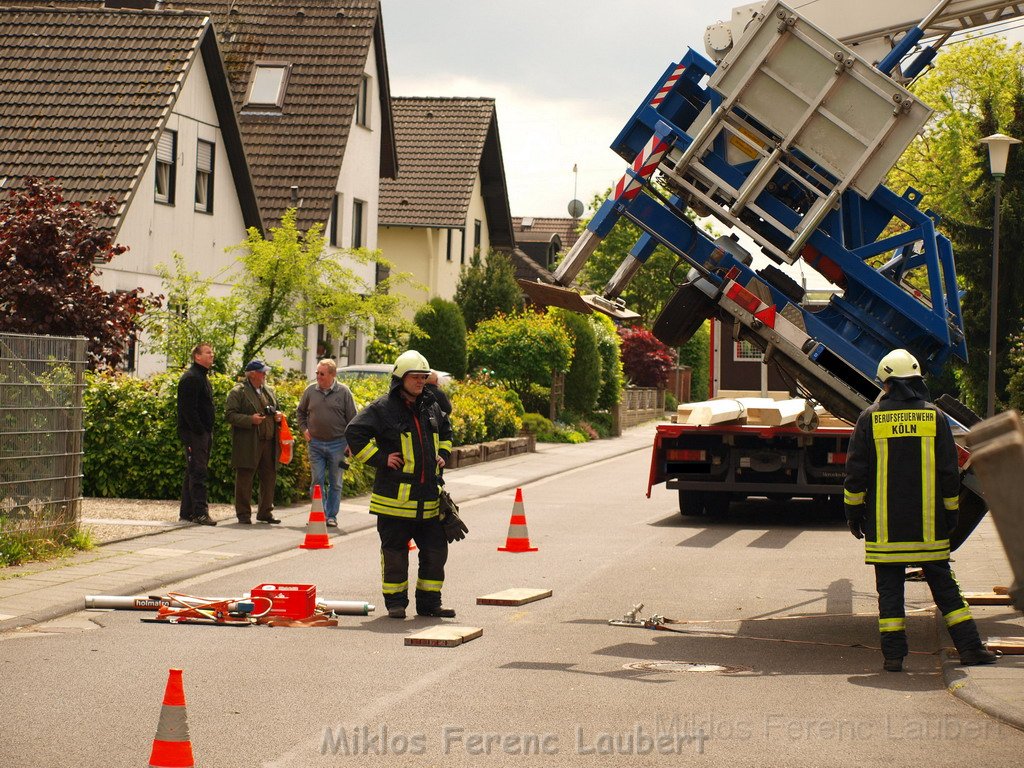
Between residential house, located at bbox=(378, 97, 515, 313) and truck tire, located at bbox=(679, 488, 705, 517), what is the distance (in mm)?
27290

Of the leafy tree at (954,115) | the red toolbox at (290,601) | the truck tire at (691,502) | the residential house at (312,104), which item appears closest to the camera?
the red toolbox at (290,601)

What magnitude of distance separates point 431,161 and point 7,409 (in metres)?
36.5

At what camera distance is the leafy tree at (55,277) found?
18406 millimetres

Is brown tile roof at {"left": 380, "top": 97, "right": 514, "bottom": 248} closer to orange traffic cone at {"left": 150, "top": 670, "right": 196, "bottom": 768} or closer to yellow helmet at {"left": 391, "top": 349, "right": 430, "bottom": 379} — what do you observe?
yellow helmet at {"left": 391, "top": 349, "right": 430, "bottom": 379}

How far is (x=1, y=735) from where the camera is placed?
22.3 feet

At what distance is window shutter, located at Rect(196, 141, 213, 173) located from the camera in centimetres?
2961

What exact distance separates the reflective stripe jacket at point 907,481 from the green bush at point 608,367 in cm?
3185

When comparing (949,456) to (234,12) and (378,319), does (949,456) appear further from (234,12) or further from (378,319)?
(234,12)

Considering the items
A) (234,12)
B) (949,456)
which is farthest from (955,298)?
(234,12)

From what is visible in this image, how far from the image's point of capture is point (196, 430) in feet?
53.9

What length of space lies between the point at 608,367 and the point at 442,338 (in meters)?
9.14

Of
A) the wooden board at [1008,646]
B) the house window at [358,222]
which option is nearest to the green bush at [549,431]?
the house window at [358,222]

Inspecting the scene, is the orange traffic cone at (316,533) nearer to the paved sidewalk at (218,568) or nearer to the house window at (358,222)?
the paved sidewalk at (218,568)

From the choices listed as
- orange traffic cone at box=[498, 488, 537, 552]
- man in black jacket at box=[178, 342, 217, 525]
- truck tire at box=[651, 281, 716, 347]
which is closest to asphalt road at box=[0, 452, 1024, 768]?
orange traffic cone at box=[498, 488, 537, 552]
